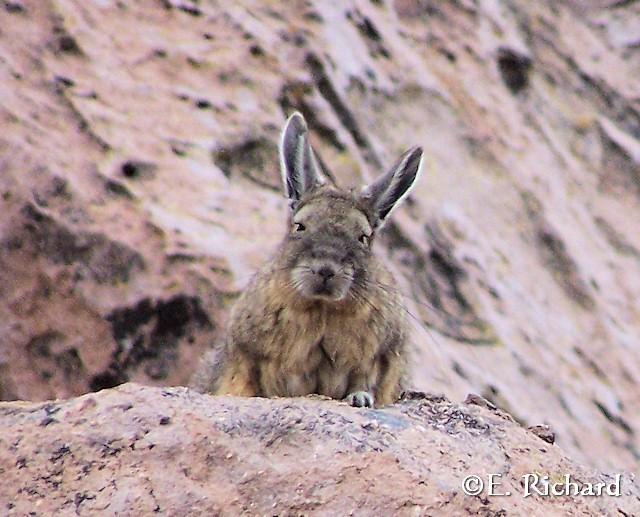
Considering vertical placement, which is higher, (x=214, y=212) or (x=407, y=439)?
(x=407, y=439)

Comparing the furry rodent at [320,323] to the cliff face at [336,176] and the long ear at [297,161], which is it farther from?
the cliff face at [336,176]

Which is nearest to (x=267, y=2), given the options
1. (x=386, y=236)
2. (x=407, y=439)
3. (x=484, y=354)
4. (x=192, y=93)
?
(x=192, y=93)

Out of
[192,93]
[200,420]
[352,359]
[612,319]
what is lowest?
[612,319]

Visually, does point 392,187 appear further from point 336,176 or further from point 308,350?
point 336,176

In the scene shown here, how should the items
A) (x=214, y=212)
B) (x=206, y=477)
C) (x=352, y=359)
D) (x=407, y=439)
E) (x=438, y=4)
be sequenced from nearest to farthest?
1. (x=206, y=477)
2. (x=407, y=439)
3. (x=352, y=359)
4. (x=214, y=212)
5. (x=438, y=4)

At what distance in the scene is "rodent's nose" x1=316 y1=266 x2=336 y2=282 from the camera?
19.1ft

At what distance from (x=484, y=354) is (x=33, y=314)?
333 centimetres

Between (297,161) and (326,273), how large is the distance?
0.98m

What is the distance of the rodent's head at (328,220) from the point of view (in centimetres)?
586

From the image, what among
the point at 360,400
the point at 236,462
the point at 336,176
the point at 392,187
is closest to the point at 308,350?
the point at 360,400

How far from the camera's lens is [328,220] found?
6129 mm

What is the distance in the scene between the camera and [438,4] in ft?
35.0

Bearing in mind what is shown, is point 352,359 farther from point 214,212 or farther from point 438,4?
point 438,4

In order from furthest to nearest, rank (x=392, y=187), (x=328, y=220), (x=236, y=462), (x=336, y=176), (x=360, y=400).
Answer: (x=336, y=176)
(x=392, y=187)
(x=328, y=220)
(x=360, y=400)
(x=236, y=462)
